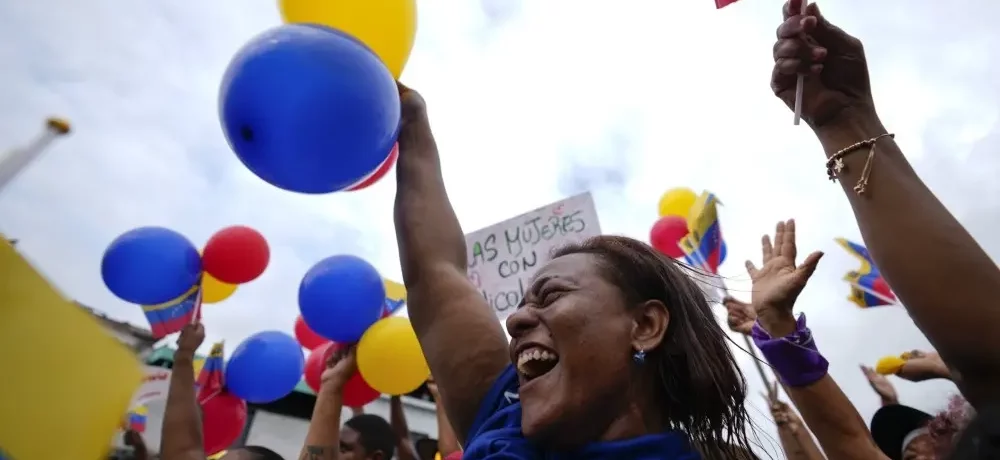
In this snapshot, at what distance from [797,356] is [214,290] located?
370 cm

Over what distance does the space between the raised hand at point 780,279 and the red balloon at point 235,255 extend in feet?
9.62

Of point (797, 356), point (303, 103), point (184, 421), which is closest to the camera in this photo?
point (303, 103)

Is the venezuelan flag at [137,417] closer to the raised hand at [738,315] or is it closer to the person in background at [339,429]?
the person in background at [339,429]

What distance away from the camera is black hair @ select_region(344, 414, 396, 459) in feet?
11.4

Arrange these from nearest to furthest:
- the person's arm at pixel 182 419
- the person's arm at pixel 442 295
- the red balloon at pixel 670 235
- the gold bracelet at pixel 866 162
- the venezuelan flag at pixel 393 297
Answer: the gold bracelet at pixel 866 162
the person's arm at pixel 442 295
the person's arm at pixel 182 419
the venezuelan flag at pixel 393 297
the red balloon at pixel 670 235

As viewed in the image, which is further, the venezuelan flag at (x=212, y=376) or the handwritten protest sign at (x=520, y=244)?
the handwritten protest sign at (x=520, y=244)

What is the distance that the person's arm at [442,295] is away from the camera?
4.75 feet

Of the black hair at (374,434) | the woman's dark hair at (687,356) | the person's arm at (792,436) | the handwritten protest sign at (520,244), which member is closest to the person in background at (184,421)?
the black hair at (374,434)

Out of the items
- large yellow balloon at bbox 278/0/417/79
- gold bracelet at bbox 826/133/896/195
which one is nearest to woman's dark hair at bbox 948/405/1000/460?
gold bracelet at bbox 826/133/896/195

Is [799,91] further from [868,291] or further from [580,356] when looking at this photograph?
[868,291]

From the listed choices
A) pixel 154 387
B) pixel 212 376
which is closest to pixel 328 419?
pixel 212 376

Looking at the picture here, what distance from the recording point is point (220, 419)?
3619 millimetres

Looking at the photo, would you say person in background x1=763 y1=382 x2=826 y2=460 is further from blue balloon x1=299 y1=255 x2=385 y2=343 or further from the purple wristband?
blue balloon x1=299 y1=255 x2=385 y2=343

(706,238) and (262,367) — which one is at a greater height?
(706,238)
